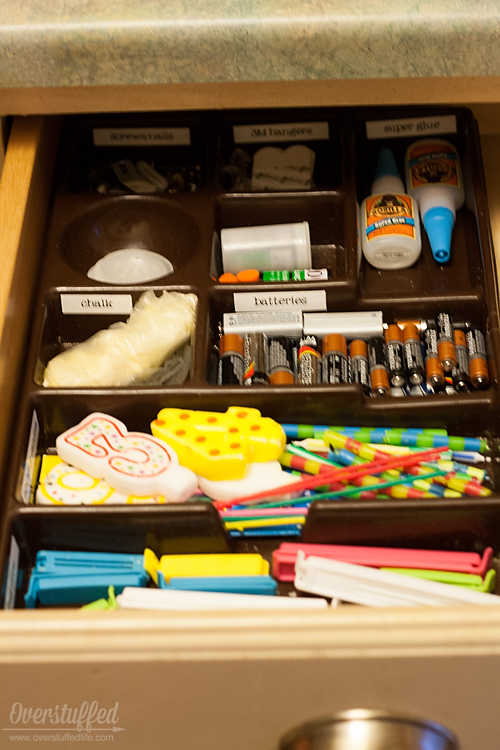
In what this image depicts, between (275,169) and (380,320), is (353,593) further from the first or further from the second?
(275,169)

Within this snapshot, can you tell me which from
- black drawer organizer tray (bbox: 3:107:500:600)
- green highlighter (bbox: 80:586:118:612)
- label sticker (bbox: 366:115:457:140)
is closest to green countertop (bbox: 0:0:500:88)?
black drawer organizer tray (bbox: 3:107:500:600)

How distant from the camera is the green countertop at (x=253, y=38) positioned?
24.5 inches

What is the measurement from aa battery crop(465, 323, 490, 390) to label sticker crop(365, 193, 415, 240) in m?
0.16

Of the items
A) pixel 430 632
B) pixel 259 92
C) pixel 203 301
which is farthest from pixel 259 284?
pixel 430 632

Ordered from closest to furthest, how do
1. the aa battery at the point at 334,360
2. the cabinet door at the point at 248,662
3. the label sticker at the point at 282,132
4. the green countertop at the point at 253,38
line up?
1. the cabinet door at the point at 248,662
2. the green countertop at the point at 253,38
3. the aa battery at the point at 334,360
4. the label sticker at the point at 282,132

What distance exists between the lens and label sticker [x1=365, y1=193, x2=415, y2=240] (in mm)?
921

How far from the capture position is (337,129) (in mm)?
1045

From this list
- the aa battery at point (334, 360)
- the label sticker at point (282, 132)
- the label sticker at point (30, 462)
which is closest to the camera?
the label sticker at point (30, 462)

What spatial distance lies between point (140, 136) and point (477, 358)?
1.90 ft

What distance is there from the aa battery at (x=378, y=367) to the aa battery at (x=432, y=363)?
5cm

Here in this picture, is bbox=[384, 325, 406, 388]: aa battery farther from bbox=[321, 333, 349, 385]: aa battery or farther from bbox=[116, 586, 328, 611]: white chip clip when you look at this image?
bbox=[116, 586, 328, 611]: white chip clip

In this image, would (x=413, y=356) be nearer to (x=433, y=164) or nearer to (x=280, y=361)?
(x=280, y=361)

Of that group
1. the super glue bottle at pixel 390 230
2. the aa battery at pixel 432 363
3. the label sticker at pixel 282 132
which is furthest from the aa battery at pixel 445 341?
the label sticker at pixel 282 132

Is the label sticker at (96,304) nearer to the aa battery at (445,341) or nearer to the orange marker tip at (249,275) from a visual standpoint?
the orange marker tip at (249,275)
